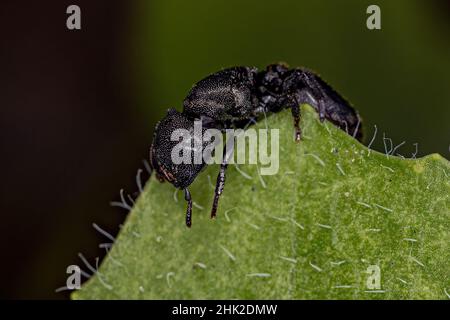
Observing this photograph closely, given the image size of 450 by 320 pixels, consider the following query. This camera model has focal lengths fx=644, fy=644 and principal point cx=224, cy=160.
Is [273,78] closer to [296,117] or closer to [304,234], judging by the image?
[296,117]

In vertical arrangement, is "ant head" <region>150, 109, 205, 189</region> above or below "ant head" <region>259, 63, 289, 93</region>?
below

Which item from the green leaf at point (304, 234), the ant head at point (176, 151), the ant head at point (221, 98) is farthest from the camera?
the ant head at point (221, 98)

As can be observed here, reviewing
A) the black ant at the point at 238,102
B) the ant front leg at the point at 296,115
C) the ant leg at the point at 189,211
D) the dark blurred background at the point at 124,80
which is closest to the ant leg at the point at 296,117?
the ant front leg at the point at 296,115

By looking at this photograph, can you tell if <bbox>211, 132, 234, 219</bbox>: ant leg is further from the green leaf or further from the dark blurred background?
the dark blurred background

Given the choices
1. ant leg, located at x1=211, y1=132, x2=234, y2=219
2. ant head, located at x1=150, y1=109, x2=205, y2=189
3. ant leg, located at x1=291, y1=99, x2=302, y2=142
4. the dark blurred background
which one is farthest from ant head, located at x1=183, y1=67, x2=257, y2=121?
the dark blurred background

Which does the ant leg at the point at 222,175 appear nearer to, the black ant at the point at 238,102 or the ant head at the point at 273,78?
the black ant at the point at 238,102

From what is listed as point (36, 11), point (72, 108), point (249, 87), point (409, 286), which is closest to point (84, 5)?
point (36, 11)

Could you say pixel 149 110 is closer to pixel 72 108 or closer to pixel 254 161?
pixel 72 108
